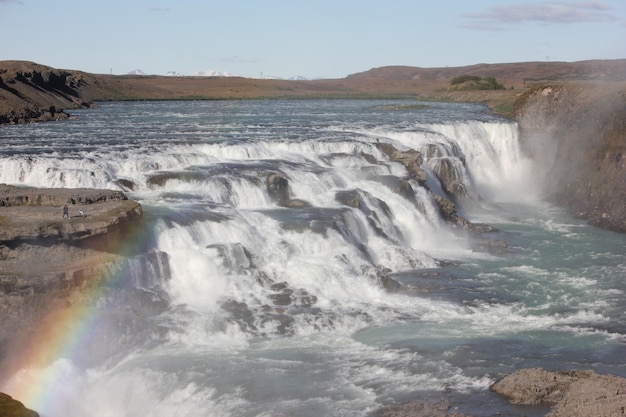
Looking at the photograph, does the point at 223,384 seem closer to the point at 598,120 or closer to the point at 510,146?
the point at 598,120

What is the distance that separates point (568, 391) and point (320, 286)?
8.59m

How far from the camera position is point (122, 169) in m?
27.1

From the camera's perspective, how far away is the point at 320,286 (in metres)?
20.8

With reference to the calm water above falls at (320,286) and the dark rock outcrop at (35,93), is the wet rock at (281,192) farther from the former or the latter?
the dark rock outcrop at (35,93)

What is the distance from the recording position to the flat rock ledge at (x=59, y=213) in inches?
698

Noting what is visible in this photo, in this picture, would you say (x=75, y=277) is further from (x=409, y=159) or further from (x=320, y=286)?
(x=409, y=159)

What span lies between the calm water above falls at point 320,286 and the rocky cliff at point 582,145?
1.28 metres

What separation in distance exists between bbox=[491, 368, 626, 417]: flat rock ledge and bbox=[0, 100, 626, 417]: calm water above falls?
454 millimetres

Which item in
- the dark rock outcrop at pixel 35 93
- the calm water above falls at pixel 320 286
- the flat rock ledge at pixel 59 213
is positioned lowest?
the calm water above falls at pixel 320 286

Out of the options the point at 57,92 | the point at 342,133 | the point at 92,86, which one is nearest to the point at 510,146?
the point at 342,133

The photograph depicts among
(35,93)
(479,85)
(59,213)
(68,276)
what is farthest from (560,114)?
(479,85)

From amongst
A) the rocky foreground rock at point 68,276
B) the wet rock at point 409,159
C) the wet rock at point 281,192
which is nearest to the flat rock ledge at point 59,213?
the rocky foreground rock at point 68,276

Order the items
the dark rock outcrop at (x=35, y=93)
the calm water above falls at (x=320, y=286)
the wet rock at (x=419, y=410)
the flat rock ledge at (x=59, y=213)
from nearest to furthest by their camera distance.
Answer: the wet rock at (x=419, y=410)
the calm water above falls at (x=320, y=286)
the flat rock ledge at (x=59, y=213)
the dark rock outcrop at (x=35, y=93)

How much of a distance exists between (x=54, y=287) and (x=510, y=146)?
3164cm
